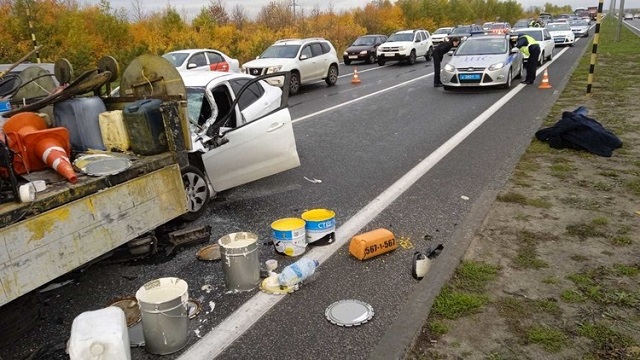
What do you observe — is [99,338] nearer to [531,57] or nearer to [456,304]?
[456,304]

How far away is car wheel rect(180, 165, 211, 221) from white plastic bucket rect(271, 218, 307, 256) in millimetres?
1259

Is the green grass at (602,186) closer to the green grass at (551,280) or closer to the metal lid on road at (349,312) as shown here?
the green grass at (551,280)

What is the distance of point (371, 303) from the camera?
3.70 meters

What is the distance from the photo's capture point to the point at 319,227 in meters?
4.60

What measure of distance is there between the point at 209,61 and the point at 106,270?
12159 millimetres

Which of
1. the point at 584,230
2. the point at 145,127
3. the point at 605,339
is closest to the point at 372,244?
the point at 605,339

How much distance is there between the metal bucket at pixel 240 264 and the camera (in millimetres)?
3826

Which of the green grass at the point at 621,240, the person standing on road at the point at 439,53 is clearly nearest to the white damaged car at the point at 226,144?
the green grass at the point at 621,240

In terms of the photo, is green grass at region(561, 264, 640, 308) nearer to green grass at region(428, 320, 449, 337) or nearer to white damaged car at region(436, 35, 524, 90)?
green grass at region(428, 320, 449, 337)

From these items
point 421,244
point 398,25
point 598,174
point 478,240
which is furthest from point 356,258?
point 398,25

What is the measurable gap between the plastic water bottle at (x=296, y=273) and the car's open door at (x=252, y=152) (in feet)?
6.42

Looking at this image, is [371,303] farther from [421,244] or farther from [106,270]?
[106,270]

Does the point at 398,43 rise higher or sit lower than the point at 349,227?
higher

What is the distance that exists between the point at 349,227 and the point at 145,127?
223 cm
